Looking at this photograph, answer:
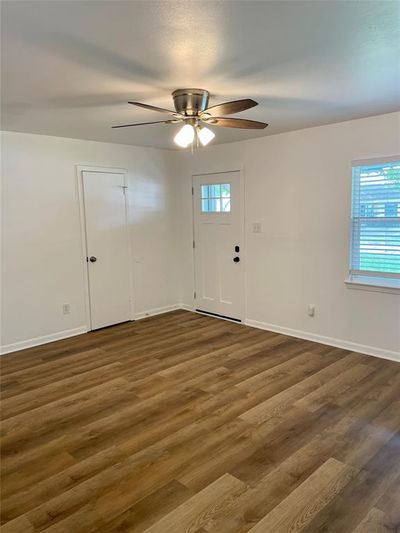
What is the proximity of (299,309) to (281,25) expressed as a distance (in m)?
3.34

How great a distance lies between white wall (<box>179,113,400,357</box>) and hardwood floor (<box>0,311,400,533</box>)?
366mm

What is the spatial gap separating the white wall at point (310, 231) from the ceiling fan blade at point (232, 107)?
188cm

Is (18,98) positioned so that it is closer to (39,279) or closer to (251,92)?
(251,92)

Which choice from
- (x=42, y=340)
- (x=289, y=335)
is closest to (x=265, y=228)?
(x=289, y=335)

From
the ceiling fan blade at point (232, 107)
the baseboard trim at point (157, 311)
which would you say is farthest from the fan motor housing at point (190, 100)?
the baseboard trim at point (157, 311)

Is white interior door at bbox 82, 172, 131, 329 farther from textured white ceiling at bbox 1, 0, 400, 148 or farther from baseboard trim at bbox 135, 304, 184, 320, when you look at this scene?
textured white ceiling at bbox 1, 0, 400, 148

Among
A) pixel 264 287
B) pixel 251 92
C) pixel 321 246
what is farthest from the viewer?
pixel 264 287

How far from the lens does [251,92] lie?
2.88m

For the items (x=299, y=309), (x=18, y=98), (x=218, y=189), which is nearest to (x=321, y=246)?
(x=299, y=309)

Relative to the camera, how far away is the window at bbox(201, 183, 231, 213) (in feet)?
17.2

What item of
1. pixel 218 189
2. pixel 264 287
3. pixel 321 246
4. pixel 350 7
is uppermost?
pixel 350 7

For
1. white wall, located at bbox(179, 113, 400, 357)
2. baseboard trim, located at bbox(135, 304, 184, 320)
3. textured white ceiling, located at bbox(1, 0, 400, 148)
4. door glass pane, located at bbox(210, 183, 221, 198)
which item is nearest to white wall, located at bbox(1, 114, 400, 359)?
white wall, located at bbox(179, 113, 400, 357)

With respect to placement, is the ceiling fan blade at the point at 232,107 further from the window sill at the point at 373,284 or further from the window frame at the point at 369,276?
the window sill at the point at 373,284

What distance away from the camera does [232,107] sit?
2574mm
